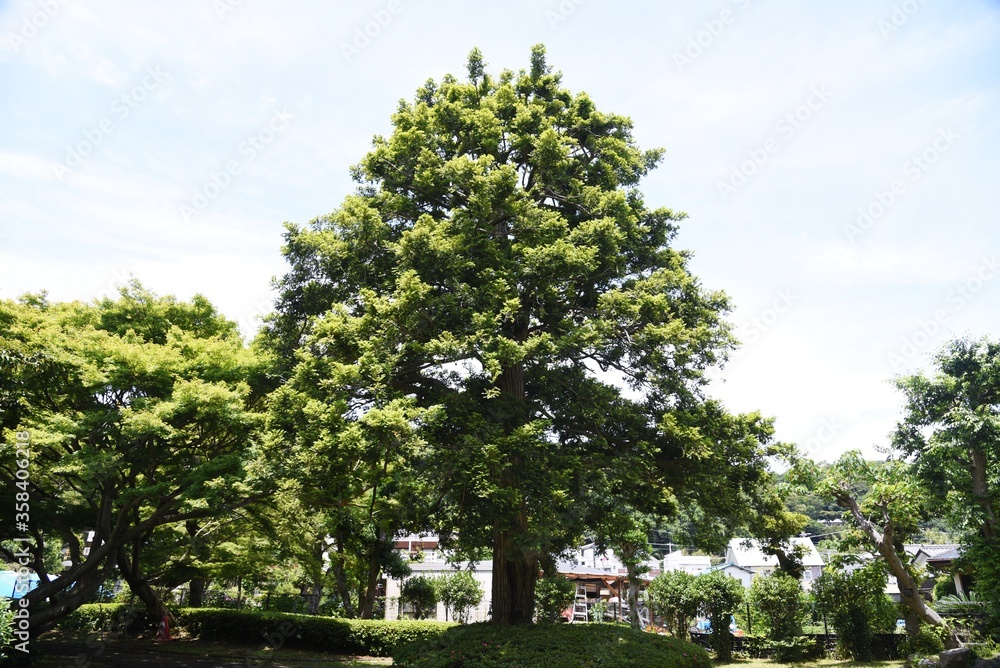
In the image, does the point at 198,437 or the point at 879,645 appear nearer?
the point at 198,437

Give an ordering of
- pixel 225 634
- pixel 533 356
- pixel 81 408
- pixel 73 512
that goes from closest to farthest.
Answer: pixel 533 356
pixel 81 408
pixel 73 512
pixel 225 634

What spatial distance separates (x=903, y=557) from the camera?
1667 centimetres

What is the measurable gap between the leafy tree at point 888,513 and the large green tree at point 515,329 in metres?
5.35

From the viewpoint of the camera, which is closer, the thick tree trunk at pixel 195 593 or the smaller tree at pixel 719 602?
the smaller tree at pixel 719 602

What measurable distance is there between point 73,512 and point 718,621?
1999 cm

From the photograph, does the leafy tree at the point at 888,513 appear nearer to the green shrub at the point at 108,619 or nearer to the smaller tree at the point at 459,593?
the smaller tree at the point at 459,593

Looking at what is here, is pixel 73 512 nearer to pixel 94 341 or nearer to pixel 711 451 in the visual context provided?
pixel 94 341

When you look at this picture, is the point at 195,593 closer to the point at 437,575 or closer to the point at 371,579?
the point at 371,579

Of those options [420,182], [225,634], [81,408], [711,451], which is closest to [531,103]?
[420,182]

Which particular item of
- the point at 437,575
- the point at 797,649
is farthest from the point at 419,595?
the point at 797,649

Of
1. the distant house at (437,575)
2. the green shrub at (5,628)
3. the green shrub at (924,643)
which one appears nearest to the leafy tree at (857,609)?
the green shrub at (924,643)

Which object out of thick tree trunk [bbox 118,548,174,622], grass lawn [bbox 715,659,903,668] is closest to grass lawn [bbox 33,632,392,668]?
thick tree trunk [bbox 118,548,174,622]

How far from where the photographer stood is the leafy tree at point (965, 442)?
1723cm

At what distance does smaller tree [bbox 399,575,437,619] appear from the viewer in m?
24.9
